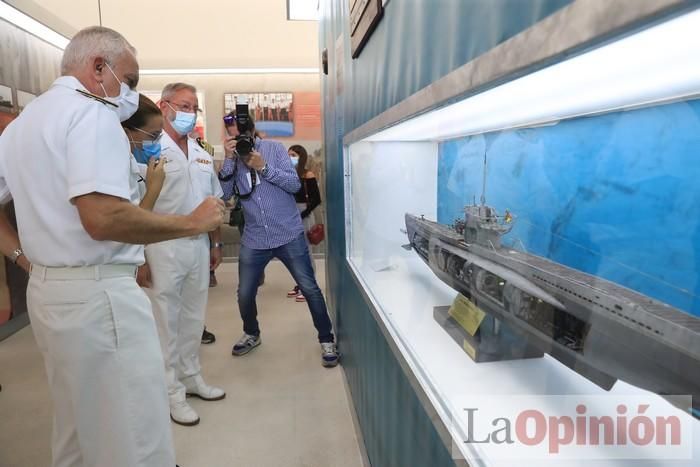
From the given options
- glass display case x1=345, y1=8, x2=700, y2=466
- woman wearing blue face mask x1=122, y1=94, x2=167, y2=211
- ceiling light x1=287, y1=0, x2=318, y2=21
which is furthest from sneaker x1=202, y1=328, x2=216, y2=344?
ceiling light x1=287, y1=0, x2=318, y2=21

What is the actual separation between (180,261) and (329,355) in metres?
1.32

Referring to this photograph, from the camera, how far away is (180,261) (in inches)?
96.8

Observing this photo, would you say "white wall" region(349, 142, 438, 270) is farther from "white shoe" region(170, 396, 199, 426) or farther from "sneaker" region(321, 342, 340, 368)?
"white shoe" region(170, 396, 199, 426)

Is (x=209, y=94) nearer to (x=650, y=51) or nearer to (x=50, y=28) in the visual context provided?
(x=50, y=28)

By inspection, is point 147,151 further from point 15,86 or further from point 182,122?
point 15,86

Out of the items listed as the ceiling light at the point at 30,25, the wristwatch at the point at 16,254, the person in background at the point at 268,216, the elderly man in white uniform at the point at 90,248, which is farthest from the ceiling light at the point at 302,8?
the wristwatch at the point at 16,254


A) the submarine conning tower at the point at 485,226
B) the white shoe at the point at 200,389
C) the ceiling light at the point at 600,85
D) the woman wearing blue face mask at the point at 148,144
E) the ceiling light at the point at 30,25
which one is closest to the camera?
the ceiling light at the point at 600,85

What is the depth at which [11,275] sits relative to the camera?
3.95 metres

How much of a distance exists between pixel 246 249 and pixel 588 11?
2.89 meters

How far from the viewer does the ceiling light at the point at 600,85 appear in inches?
18.2

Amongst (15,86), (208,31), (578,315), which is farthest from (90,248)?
(208,31)

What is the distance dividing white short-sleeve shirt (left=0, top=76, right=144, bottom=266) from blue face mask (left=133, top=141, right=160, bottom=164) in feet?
2.38

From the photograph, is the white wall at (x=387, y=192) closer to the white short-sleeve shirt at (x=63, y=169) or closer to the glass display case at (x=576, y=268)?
the glass display case at (x=576, y=268)
